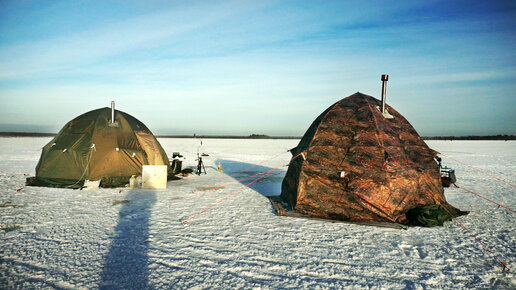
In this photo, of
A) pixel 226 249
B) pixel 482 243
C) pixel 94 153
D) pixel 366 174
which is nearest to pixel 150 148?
pixel 94 153

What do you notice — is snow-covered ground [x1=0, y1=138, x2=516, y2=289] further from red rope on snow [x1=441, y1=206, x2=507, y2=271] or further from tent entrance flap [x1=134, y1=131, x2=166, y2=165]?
tent entrance flap [x1=134, y1=131, x2=166, y2=165]

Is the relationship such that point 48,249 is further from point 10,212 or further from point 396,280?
point 396,280

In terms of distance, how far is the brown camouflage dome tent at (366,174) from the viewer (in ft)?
23.8

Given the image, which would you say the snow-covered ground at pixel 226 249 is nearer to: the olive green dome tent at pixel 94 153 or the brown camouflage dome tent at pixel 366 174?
the brown camouflage dome tent at pixel 366 174

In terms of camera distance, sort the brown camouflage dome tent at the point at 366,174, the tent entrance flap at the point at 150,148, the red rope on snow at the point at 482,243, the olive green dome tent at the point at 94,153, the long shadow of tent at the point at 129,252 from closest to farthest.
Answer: the long shadow of tent at the point at 129,252 < the red rope on snow at the point at 482,243 < the brown camouflage dome tent at the point at 366,174 < the olive green dome tent at the point at 94,153 < the tent entrance flap at the point at 150,148

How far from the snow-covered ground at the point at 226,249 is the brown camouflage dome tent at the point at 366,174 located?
19.8 inches

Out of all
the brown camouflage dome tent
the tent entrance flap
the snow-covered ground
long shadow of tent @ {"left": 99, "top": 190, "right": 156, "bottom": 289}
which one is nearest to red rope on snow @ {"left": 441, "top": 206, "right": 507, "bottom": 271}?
the snow-covered ground

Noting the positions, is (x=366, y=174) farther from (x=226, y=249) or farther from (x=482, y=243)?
(x=226, y=249)

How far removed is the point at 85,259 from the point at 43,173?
8206 mm

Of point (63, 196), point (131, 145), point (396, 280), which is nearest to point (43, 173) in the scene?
point (63, 196)

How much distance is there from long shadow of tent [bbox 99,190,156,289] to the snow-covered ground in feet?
0.06

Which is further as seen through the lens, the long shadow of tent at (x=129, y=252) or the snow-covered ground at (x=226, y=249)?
the snow-covered ground at (x=226, y=249)

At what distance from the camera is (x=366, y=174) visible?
24.2 ft

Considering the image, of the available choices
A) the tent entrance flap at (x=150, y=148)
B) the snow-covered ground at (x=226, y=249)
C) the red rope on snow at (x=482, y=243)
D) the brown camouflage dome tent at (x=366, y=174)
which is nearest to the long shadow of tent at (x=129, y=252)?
the snow-covered ground at (x=226, y=249)
